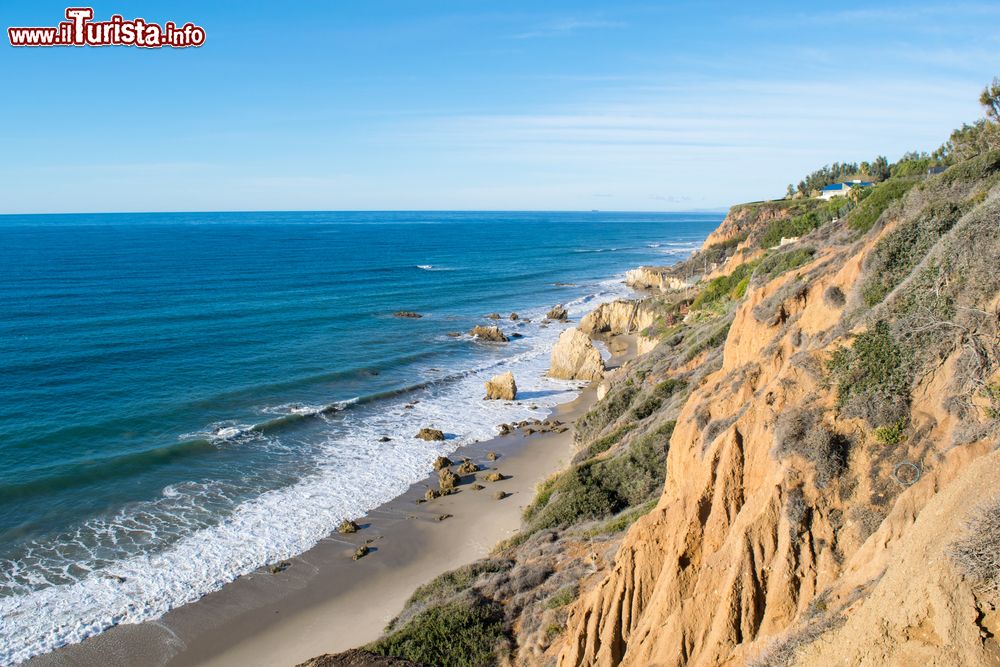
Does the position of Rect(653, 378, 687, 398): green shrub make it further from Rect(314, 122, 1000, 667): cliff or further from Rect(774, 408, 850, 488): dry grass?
Rect(774, 408, 850, 488): dry grass

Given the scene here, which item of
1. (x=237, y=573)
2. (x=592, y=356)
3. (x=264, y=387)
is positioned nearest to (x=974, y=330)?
(x=237, y=573)

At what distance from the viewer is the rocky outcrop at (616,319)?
2271 inches

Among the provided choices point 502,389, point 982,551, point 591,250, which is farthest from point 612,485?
point 591,250

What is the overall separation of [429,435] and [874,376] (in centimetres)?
2531

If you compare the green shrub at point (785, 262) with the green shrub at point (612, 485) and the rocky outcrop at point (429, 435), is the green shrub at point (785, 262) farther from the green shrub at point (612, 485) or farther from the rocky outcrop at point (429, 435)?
the rocky outcrop at point (429, 435)

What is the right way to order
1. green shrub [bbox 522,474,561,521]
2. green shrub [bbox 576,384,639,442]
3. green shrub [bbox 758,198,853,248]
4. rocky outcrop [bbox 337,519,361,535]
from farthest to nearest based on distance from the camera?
green shrub [bbox 758,198,853,248] → green shrub [bbox 576,384,639,442] → rocky outcrop [bbox 337,519,361,535] → green shrub [bbox 522,474,561,521]

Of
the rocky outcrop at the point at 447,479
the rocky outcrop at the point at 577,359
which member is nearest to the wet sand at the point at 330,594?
the rocky outcrop at the point at 447,479

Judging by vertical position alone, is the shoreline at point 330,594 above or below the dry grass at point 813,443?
below

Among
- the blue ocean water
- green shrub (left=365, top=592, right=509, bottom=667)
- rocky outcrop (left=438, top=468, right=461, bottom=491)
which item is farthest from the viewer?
rocky outcrop (left=438, top=468, right=461, bottom=491)

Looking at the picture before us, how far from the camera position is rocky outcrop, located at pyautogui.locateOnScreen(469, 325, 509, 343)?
186ft

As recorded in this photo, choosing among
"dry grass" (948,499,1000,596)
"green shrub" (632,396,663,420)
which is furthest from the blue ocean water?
"dry grass" (948,499,1000,596)

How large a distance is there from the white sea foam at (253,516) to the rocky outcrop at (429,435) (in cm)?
53

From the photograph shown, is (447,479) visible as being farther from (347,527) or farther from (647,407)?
(647,407)

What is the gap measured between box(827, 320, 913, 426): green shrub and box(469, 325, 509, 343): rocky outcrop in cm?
4409
